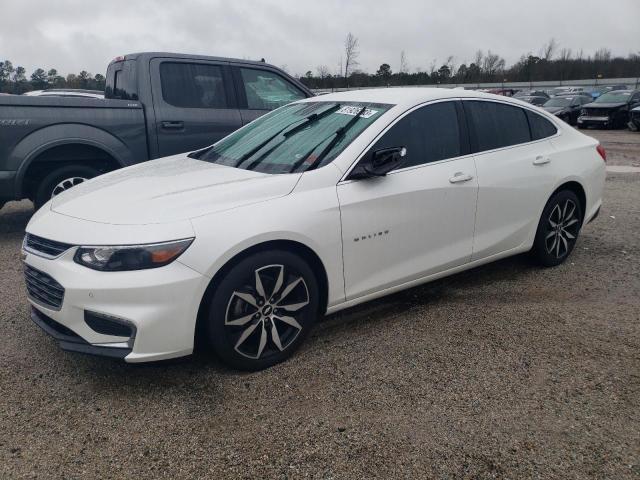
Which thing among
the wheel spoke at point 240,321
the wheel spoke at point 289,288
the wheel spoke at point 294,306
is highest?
the wheel spoke at point 289,288

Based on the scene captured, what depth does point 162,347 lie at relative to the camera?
2.79 meters

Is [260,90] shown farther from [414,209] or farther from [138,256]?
Answer: [138,256]

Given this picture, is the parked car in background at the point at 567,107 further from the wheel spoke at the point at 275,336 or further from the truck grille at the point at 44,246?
the truck grille at the point at 44,246

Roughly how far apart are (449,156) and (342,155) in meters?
0.96

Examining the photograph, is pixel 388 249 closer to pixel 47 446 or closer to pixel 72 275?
pixel 72 275

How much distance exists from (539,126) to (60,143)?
4574 millimetres

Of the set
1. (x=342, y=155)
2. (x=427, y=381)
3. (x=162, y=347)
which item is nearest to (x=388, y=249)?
(x=342, y=155)

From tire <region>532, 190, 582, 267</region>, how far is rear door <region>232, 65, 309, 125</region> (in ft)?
10.9

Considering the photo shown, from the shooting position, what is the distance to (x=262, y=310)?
3070 mm

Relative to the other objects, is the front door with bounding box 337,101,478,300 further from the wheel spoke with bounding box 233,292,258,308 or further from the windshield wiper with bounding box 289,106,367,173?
the wheel spoke with bounding box 233,292,258,308

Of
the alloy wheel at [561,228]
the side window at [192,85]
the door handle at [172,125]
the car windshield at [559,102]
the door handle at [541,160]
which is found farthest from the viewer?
the car windshield at [559,102]

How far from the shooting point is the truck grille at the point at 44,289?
2863mm

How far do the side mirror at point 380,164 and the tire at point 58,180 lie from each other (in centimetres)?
361

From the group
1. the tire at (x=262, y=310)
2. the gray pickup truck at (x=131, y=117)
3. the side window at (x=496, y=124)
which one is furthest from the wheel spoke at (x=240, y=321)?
the gray pickup truck at (x=131, y=117)
